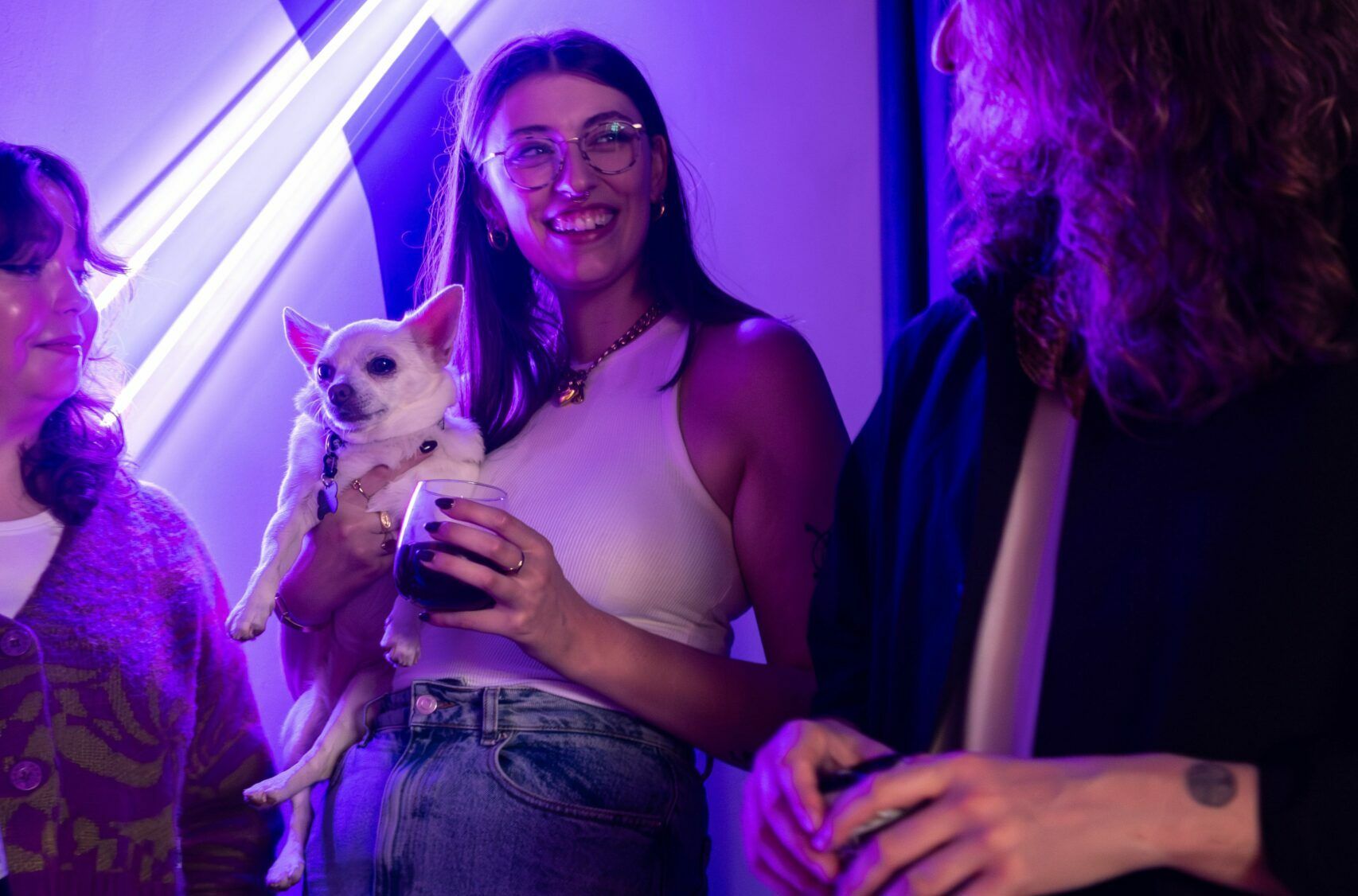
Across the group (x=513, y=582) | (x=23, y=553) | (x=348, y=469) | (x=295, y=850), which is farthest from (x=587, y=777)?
(x=23, y=553)

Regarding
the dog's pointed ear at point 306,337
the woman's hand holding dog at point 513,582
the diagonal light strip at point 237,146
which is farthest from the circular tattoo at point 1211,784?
the diagonal light strip at point 237,146

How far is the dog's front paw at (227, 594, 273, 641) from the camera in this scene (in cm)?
149

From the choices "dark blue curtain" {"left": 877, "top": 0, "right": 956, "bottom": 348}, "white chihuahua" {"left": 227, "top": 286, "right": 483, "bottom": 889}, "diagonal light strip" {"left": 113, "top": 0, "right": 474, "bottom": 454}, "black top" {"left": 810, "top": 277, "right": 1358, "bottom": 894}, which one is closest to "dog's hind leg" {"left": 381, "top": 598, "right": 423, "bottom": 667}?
"white chihuahua" {"left": 227, "top": 286, "right": 483, "bottom": 889}

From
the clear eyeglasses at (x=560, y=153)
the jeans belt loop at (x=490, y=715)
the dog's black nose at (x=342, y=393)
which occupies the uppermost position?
the clear eyeglasses at (x=560, y=153)

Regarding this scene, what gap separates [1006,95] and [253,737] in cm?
157

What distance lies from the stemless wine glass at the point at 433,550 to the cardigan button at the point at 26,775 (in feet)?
2.28

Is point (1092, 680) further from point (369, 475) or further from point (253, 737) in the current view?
point (253, 737)

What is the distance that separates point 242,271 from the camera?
2211mm

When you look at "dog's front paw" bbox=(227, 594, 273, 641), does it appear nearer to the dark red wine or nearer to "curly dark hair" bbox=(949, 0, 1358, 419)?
the dark red wine

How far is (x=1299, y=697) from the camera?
687 mm

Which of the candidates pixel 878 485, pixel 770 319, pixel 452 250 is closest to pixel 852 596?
pixel 878 485

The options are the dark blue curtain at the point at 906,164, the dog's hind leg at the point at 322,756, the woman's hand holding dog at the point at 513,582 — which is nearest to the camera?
the woman's hand holding dog at the point at 513,582

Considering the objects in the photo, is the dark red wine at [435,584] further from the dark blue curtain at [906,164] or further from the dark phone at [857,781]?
the dark blue curtain at [906,164]

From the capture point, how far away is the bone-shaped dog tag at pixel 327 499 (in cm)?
158
